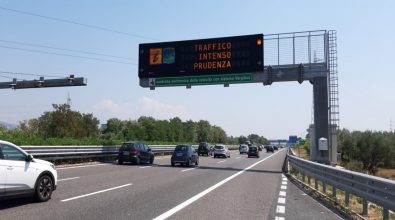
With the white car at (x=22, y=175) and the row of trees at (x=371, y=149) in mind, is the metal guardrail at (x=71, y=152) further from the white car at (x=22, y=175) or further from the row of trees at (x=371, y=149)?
the row of trees at (x=371, y=149)

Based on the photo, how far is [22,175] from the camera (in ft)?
32.3

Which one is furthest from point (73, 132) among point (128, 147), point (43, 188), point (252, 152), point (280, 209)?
point (280, 209)

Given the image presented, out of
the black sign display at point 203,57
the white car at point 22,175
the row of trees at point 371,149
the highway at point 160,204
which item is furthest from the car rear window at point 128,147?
the row of trees at point 371,149

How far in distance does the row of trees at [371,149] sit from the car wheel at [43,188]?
40575 mm

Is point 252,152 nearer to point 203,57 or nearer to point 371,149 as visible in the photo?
point 371,149

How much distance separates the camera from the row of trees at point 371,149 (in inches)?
1857

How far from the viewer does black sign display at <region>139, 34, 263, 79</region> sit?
30.8m

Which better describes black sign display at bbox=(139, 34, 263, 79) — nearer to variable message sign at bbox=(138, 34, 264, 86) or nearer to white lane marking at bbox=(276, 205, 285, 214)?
variable message sign at bbox=(138, 34, 264, 86)

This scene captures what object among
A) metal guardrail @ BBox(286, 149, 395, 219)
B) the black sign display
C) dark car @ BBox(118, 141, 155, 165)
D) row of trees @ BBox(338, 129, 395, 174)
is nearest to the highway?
metal guardrail @ BBox(286, 149, 395, 219)

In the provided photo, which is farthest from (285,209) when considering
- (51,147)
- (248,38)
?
(248,38)

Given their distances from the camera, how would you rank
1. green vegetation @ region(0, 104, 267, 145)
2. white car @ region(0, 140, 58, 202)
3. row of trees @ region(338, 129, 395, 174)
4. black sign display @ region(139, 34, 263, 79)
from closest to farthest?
white car @ region(0, 140, 58, 202) < green vegetation @ region(0, 104, 267, 145) < black sign display @ region(139, 34, 263, 79) < row of trees @ region(338, 129, 395, 174)

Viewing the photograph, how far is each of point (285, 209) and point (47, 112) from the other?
65.2m

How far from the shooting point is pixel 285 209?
1073 centimetres

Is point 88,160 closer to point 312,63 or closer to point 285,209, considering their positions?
point 312,63
